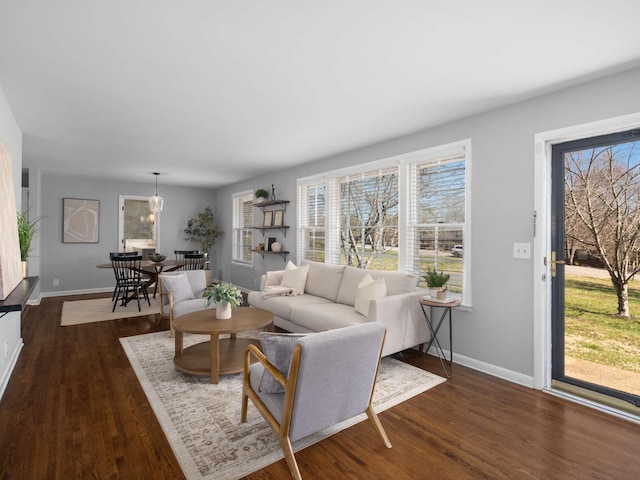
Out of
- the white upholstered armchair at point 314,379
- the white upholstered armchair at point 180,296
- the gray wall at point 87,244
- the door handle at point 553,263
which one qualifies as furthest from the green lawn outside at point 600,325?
the gray wall at point 87,244

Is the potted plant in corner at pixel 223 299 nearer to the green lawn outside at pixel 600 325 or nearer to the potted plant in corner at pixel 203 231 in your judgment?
the green lawn outside at pixel 600 325

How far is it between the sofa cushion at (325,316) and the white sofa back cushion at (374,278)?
133 millimetres

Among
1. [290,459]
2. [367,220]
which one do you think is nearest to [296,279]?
[367,220]

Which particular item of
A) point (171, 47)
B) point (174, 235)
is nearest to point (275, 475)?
point (171, 47)

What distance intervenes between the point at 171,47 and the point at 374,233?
10.3 feet

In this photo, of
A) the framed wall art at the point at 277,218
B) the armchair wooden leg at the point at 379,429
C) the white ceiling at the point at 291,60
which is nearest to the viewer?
the white ceiling at the point at 291,60

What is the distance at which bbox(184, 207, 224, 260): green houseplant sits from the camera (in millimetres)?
8734

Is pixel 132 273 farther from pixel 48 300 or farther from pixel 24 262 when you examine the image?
pixel 24 262

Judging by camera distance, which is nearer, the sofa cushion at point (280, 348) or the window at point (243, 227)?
the sofa cushion at point (280, 348)

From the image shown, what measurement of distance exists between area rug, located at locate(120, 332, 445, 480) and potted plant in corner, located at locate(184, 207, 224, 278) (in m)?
5.09

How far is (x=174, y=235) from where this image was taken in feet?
28.1

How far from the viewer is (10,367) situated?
3.25 m

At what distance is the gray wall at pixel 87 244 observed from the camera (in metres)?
7.15

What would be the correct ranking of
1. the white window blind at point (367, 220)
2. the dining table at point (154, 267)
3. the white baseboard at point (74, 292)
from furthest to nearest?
the white baseboard at point (74, 292) → the dining table at point (154, 267) → the white window blind at point (367, 220)
